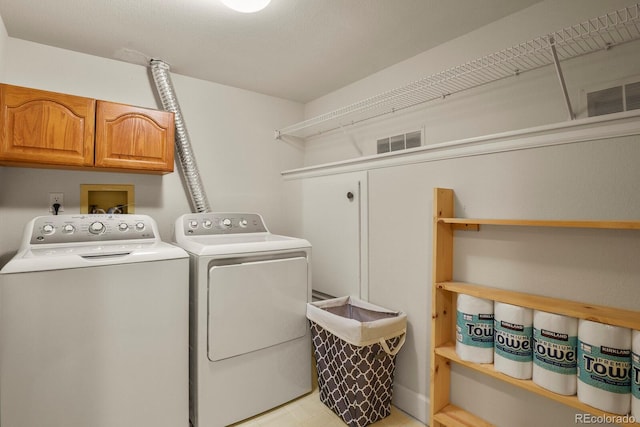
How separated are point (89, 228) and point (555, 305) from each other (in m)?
2.44

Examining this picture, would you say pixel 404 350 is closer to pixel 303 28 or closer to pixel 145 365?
pixel 145 365

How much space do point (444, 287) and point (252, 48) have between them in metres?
1.99

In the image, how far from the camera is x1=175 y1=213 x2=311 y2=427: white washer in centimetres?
175

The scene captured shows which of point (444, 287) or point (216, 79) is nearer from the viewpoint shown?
point (444, 287)

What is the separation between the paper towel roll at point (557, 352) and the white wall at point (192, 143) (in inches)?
78.0

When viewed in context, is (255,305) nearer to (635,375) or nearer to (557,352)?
(557,352)

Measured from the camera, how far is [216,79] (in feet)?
8.87

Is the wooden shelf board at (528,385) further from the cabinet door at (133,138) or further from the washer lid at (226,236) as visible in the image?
the cabinet door at (133,138)

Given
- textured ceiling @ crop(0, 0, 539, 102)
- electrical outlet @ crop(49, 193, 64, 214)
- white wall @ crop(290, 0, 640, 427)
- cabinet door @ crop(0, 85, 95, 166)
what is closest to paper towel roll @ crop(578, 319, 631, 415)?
white wall @ crop(290, 0, 640, 427)

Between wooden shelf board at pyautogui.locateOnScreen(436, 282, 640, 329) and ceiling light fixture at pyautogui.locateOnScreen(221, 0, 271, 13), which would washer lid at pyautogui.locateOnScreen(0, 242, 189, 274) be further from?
wooden shelf board at pyautogui.locateOnScreen(436, 282, 640, 329)

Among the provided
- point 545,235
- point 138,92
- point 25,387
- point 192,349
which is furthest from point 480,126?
point 25,387

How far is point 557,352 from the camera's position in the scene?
1228 millimetres

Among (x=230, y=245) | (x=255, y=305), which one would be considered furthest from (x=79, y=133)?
(x=255, y=305)

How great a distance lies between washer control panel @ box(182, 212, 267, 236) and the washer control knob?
18.5 inches
